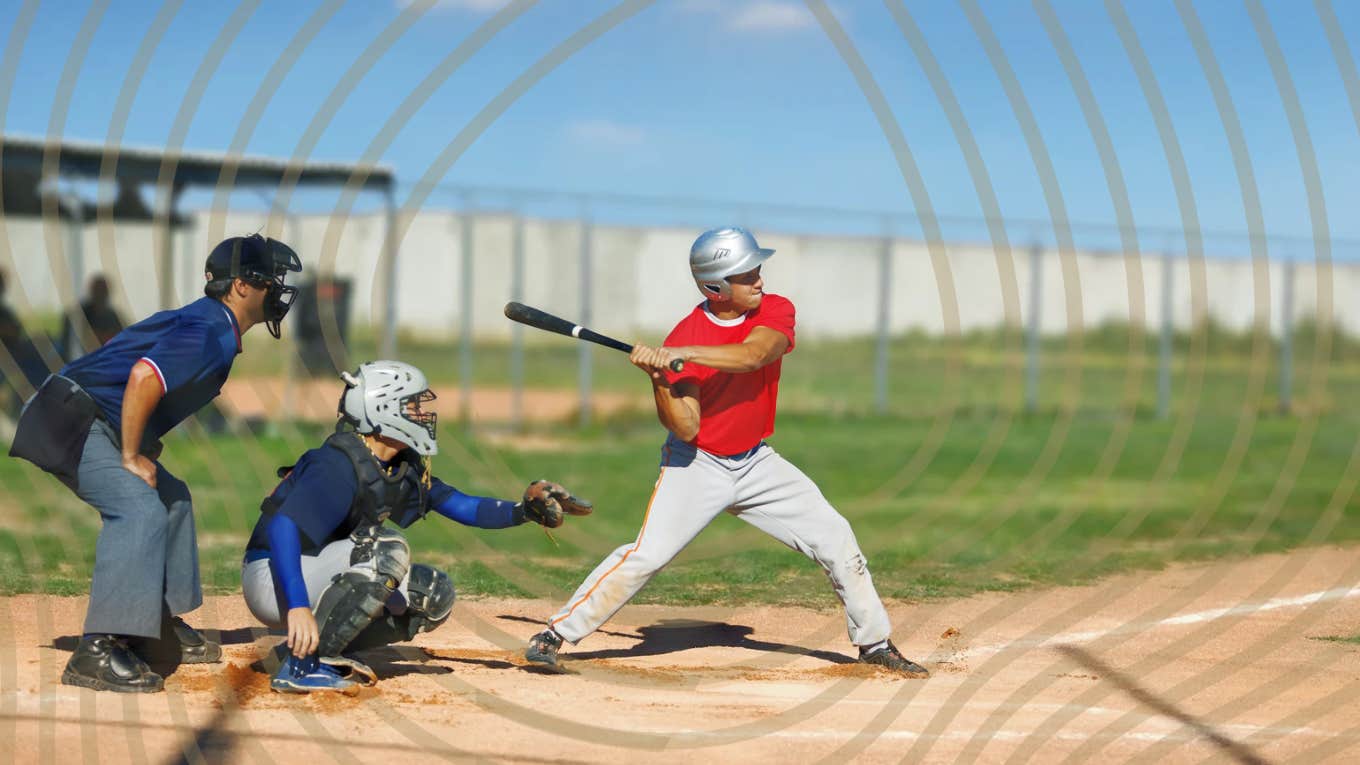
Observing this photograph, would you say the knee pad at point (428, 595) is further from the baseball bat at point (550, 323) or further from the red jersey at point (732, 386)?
the red jersey at point (732, 386)

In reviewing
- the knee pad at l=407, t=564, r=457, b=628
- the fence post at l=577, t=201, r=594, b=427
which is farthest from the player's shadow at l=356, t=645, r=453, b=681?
the fence post at l=577, t=201, r=594, b=427

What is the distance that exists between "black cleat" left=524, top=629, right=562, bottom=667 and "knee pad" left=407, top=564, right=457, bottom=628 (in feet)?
1.58

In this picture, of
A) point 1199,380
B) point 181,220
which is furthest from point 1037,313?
point 181,220

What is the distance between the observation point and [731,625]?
824 centimetres

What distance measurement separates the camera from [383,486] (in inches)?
237

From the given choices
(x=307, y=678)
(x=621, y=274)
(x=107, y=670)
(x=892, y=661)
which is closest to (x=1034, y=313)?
(x=621, y=274)

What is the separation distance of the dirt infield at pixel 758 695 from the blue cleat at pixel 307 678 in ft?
0.23

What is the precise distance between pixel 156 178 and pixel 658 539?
1392cm

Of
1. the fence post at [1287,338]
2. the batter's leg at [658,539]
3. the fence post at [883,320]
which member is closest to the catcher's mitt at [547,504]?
the batter's leg at [658,539]

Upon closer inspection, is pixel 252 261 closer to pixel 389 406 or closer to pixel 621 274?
pixel 389 406

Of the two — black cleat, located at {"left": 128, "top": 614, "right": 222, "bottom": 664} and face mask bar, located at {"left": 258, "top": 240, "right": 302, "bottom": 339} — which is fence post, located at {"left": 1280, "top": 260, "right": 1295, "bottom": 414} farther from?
black cleat, located at {"left": 128, "top": 614, "right": 222, "bottom": 664}

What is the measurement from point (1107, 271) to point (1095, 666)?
21.2m

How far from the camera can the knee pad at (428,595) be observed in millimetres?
6141

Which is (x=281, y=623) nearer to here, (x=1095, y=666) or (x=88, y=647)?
(x=88, y=647)
